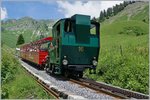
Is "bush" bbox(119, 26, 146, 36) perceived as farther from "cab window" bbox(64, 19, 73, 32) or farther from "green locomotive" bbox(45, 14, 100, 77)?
"cab window" bbox(64, 19, 73, 32)

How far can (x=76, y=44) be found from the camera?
19766mm

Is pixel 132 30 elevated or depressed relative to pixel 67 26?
elevated

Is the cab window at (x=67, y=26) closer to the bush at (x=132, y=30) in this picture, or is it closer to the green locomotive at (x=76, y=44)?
the green locomotive at (x=76, y=44)

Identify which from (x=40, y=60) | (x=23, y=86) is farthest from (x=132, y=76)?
(x=40, y=60)

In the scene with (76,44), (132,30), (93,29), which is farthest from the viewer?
(132,30)

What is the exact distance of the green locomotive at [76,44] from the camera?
771 inches

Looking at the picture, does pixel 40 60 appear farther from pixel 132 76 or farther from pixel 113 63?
pixel 132 76

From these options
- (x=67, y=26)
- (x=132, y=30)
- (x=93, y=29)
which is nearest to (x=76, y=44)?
(x=67, y=26)

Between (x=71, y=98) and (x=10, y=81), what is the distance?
8.98m

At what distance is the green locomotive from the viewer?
64.2 feet

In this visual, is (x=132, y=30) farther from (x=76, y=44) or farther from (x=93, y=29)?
(x=76, y=44)

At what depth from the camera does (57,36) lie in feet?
68.8

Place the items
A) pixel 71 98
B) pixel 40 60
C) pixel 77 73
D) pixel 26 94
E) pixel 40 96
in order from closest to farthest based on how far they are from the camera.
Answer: pixel 71 98
pixel 40 96
pixel 26 94
pixel 77 73
pixel 40 60

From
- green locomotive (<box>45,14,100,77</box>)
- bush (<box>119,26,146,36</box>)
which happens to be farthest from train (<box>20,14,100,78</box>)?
bush (<box>119,26,146,36</box>)
